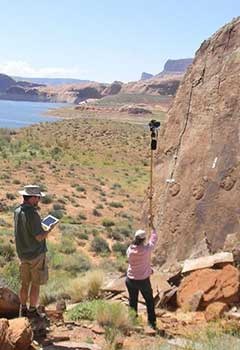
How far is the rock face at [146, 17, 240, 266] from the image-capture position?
12062 millimetres

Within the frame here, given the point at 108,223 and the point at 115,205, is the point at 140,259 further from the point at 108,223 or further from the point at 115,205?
the point at 115,205

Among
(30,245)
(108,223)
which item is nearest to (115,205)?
(108,223)

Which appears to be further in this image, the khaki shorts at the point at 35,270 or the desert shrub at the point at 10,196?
the desert shrub at the point at 10,196

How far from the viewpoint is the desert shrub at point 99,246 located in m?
22.1

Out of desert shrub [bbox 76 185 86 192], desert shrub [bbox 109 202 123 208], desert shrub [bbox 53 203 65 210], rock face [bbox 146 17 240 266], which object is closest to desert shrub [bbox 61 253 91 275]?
rock face [bbox 146 17 240 266]

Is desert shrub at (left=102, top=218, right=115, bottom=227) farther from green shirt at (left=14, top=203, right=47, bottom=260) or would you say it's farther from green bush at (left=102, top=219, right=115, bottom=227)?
green shirt at (left=14, top=203, right=47, bottom=260)

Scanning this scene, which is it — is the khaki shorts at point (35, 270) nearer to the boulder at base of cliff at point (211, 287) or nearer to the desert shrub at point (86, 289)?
the boulder at base of cliff at point (211, 287)

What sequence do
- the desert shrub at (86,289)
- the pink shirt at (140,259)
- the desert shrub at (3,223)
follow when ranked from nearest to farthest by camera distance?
the pink shirt at (140,259)
the desert shrub at (86,289)
the desert shrub at (3,223)

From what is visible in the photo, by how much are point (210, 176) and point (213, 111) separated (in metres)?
1.51

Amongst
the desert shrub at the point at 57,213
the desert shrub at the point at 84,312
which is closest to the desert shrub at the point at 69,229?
the desert shrub at the point at 57,213

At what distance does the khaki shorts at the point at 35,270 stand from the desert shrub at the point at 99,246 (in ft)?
46.0

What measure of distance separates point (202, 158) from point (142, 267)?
4.53 metres

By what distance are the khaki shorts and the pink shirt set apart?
4.67 feet

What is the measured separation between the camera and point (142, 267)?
29.3ft
